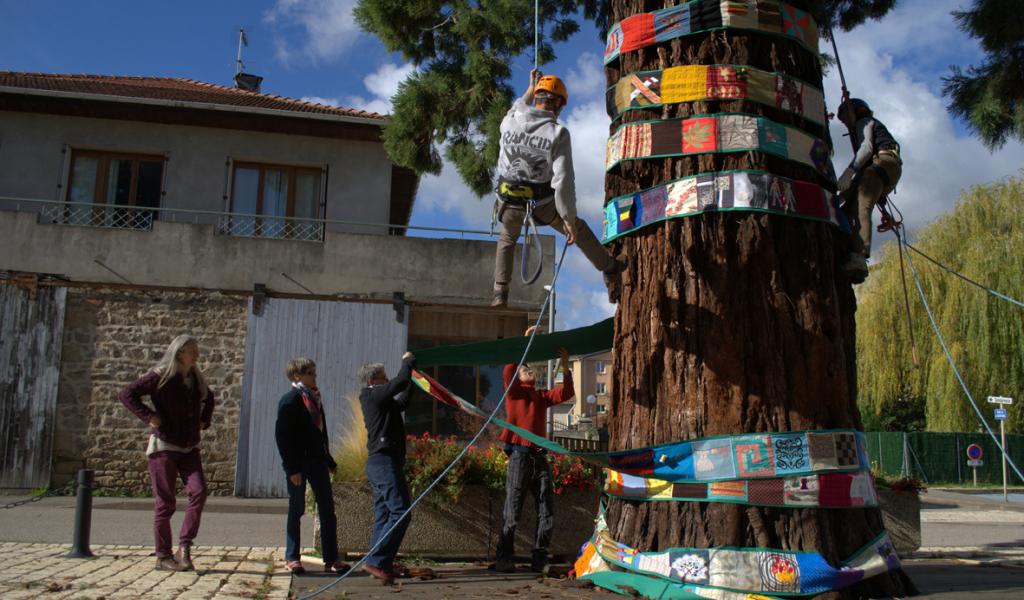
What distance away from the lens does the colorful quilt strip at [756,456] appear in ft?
18.2

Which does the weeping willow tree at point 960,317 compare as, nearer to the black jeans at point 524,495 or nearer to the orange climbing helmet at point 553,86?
the black jeans at point 524,495

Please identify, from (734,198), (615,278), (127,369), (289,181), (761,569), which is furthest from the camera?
(289,181)

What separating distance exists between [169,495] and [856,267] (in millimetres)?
5445

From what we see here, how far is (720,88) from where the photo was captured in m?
6.15

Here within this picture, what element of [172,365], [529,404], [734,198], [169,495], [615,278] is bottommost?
[169,495]

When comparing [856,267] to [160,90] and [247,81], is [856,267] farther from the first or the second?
[247,81]

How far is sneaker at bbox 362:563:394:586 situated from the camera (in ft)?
21.3

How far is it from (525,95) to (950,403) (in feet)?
86.9

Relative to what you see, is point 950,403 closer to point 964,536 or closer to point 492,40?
point 964,536

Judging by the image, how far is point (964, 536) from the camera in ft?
42.0

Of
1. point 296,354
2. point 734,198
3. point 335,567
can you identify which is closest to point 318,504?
point 335,567

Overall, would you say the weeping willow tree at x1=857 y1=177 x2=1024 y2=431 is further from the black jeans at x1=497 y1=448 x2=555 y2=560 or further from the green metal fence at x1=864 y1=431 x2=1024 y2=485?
the black jeans at x1=497 y1=448 x2=555 y2=560

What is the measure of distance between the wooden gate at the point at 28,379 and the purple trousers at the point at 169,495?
10.3 metres

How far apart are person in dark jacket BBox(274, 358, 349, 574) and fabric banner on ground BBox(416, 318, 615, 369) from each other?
103cm
